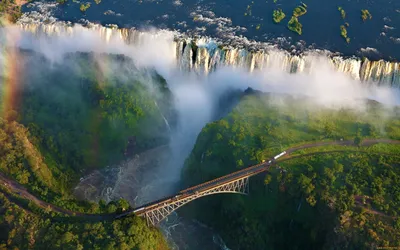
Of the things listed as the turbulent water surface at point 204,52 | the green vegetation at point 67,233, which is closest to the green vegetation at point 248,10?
the turbulent water surface at point 204,52

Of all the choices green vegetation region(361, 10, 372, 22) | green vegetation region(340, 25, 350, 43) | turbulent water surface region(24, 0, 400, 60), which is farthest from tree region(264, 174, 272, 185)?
green vegetation region(361, 10, 372, 22)

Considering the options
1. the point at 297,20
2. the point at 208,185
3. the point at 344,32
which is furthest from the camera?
the point at 297,20

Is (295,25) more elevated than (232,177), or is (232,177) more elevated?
(295,25)

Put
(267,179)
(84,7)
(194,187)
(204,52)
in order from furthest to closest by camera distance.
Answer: (84,7)
(204,52)
(267,179)
(194,187)

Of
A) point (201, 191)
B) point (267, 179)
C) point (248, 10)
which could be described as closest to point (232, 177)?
point (267, 179)

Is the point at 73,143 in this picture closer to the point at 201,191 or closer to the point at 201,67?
the point at 201,67

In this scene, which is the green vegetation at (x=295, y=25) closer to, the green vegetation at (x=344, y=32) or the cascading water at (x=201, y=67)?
the green vegetation at (x=344, y=32)

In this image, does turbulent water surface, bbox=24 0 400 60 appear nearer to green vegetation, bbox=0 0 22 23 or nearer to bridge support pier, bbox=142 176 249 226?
green vegetation, bbox=0 0 22 23

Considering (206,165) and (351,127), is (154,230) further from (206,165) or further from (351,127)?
(351,127)
